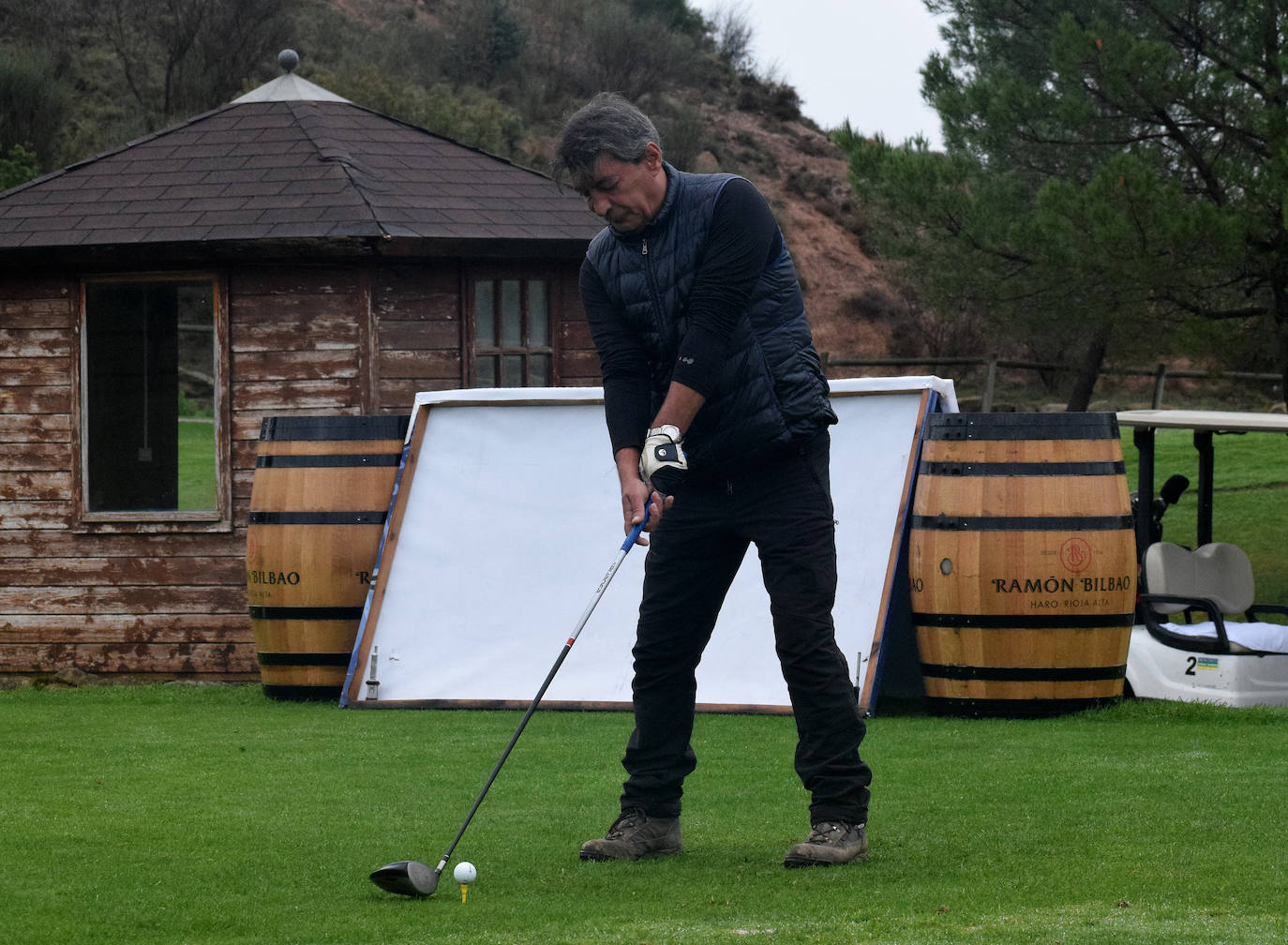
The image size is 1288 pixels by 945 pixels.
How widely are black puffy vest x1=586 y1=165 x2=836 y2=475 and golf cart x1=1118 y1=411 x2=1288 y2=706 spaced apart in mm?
3182

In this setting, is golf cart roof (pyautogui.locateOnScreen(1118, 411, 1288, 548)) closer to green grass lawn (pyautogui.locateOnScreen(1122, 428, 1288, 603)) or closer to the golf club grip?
the golf club grip

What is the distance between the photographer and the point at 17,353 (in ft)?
32.1

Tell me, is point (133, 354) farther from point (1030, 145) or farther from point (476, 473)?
point (1030, 145)

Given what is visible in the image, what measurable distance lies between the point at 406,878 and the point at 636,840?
0.69 meters

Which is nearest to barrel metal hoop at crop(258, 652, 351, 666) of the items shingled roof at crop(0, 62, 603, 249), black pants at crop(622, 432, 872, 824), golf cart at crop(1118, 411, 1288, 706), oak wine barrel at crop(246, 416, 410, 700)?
oak wine barrel at crop(246, 416, 410, 700)

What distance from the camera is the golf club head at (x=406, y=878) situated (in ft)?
11.2

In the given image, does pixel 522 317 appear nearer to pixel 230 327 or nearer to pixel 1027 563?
pixel 230 327

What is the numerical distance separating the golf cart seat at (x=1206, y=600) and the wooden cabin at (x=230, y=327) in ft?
12.6

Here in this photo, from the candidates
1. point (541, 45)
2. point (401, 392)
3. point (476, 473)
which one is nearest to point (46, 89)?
point (541, 45)

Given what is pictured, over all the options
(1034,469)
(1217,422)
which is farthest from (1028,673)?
(1217,422)

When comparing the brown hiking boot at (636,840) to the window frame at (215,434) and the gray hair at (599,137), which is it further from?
the window frame at (215,434)

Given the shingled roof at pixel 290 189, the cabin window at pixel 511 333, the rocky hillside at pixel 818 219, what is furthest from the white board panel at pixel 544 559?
the rocky hillside at pixel 818 219

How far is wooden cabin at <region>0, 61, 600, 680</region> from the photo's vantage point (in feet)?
31.0

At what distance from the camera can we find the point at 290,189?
379 inches
